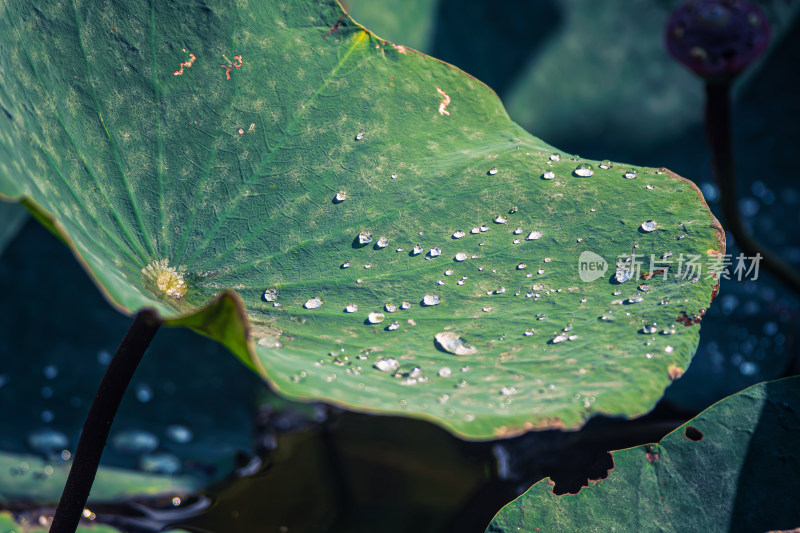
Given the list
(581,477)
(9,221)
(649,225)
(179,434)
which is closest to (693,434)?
(581,477)

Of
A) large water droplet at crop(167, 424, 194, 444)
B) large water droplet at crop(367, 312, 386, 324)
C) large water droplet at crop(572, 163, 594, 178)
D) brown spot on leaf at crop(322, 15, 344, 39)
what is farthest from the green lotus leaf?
large water droplet at crop(572, 163, 594, 178)

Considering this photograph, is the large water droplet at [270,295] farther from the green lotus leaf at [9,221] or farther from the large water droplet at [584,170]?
the green lotus leaf at [9,221]

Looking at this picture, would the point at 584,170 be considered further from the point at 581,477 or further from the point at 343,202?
the point at 581,477

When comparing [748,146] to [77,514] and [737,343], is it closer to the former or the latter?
[737,343]

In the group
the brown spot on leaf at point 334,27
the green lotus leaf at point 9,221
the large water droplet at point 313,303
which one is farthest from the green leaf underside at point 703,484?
the green lotus leaf at point 9,221

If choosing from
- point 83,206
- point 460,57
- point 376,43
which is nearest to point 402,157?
point 376,43

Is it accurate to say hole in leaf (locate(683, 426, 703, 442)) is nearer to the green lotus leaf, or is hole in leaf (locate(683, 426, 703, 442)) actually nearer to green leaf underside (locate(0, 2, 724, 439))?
green leaf underside (locate(0, 2, 724, 439))
